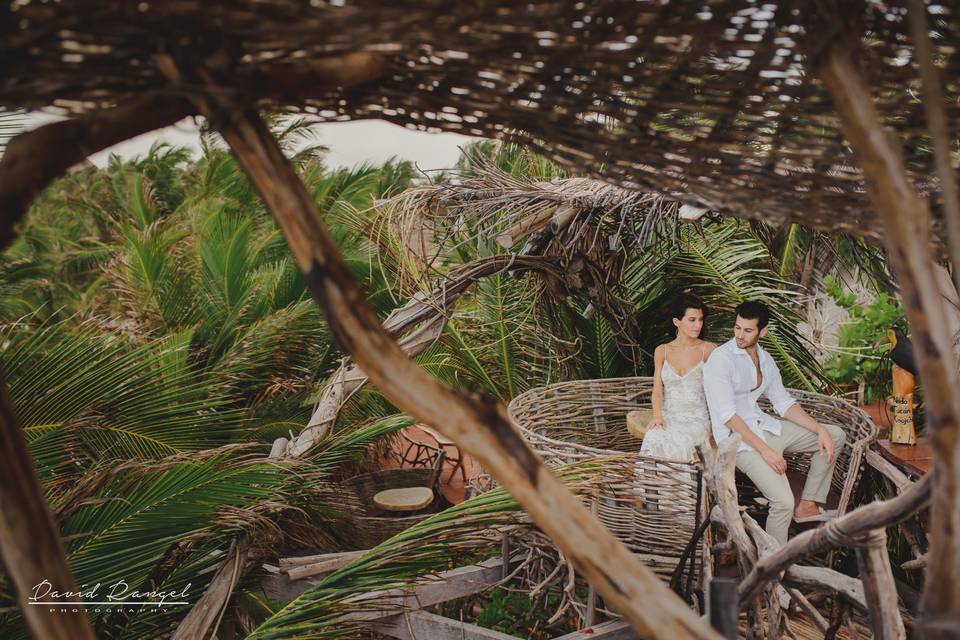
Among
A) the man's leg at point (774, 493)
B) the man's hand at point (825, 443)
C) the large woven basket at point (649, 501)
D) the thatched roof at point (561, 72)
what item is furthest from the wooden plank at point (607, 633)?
the thatched roof at point (561, 72)

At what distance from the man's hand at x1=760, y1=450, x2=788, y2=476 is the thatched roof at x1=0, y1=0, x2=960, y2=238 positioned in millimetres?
2714

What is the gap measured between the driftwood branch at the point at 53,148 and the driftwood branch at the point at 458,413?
15 centimetres

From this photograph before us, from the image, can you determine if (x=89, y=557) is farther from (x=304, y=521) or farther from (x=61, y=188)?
(x=61, y=188)

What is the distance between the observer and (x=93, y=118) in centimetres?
124

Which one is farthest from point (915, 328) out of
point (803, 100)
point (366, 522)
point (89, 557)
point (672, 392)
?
point (366, 522)

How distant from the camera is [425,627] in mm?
4121

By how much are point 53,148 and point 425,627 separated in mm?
3516

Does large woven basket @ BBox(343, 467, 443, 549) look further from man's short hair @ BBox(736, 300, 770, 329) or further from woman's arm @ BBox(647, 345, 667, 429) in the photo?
man's short hair @ BBox(736, 300, 770, 329)

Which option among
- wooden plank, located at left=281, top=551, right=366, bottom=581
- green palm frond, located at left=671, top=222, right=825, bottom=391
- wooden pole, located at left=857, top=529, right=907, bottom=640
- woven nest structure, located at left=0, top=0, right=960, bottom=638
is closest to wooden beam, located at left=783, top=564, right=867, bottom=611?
wooden pole, located at left=857, top=529, right=907, bottom=640

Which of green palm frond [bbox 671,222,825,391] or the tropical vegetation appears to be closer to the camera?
the tropical vegetation

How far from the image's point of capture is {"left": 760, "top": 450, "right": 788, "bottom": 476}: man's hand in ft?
13.8

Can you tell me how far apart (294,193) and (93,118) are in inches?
13.5

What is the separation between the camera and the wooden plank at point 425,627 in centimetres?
398

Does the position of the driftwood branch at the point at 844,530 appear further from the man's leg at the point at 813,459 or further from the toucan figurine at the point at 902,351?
the man's leg at the point at 813,459
